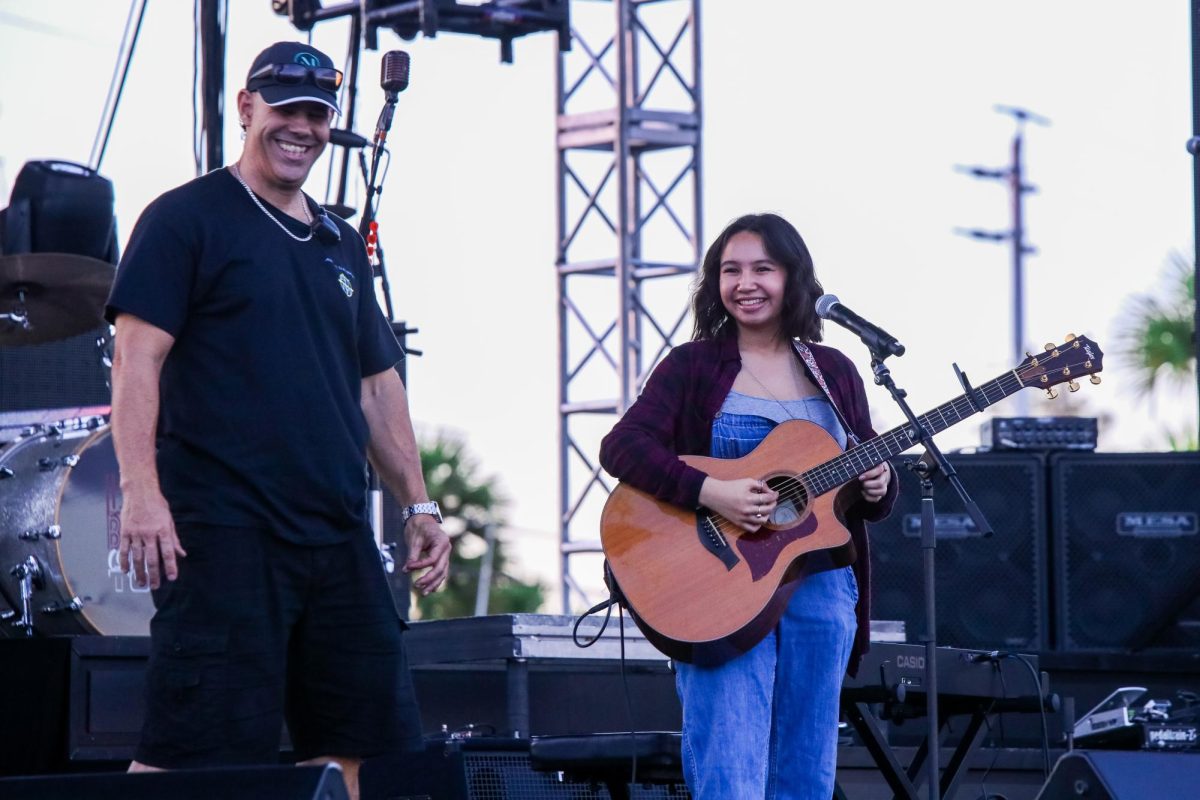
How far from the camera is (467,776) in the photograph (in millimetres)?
4824

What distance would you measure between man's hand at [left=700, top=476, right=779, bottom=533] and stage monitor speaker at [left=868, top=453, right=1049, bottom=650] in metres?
2.89

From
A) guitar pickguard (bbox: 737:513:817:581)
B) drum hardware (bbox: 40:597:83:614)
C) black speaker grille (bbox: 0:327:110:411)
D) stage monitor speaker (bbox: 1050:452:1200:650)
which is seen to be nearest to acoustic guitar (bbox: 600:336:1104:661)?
guitar pickguard (bbox: 737:513:817:581)

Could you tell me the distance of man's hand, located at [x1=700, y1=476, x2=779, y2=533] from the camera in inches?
159

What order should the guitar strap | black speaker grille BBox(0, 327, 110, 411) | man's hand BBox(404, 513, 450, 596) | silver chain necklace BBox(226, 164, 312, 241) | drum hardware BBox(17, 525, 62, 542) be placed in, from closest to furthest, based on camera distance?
silver chain necklace BBox(226, 164, 312, 241) → man's hand BBox(404, 513, 450, 596) → the guitar strap → drum hardware BBox(17, 525, 62, 542) → black speaker grille BBox(0, 327, 110, 411)

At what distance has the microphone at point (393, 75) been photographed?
17.6 ft

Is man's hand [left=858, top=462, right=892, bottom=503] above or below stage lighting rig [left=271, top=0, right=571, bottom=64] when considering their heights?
below

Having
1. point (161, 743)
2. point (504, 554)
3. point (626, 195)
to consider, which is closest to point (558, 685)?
point (161, 743)

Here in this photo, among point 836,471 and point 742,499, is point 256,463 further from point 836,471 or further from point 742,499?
point 836,471

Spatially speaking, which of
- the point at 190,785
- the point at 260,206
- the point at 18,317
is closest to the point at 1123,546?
the point at 18,317

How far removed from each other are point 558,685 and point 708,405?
2035 mm

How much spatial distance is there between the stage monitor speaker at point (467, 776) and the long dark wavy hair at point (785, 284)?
1.33 m

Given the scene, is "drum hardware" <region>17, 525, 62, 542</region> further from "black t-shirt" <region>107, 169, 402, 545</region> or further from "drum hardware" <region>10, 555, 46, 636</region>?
"black t-shirt" <region>107, 169, 402, 545</region>

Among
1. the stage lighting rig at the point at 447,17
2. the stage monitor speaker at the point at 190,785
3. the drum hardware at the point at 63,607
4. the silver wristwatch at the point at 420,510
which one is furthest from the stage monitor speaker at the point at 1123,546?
the stage monitor speaker at the point at 190,785

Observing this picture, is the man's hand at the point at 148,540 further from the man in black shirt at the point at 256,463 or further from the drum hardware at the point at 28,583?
the drum hardware at the point at 28,583
